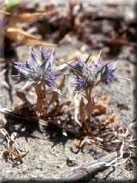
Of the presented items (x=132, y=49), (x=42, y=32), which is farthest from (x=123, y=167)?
(x=42, y=32)

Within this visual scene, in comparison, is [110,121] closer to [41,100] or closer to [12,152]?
[41,100]

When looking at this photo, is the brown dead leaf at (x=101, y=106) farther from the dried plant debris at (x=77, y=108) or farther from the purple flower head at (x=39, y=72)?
the purple flower head at (x=39, y=72)

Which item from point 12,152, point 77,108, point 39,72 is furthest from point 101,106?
point 12,152

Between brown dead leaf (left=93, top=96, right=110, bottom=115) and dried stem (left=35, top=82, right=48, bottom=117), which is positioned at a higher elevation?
dried stem (left=35, top=82, right=48, bottom=117)

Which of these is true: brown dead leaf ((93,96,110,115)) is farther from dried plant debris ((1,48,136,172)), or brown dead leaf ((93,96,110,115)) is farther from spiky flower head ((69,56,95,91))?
spiky flower head ((69,56,95,91))

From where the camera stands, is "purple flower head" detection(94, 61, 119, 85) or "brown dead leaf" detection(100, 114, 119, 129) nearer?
"purple flower head" detection(94, 61, 119, 85)

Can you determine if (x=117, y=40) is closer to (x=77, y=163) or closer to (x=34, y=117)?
(x=34, y=117)

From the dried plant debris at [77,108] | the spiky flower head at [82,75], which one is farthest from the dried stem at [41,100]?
the spiky flower head at [82,75]

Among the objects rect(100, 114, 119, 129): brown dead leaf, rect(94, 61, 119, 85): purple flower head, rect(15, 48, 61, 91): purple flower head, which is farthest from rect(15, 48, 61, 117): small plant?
rect(100, 114, 119, 129): brown dead leaf
